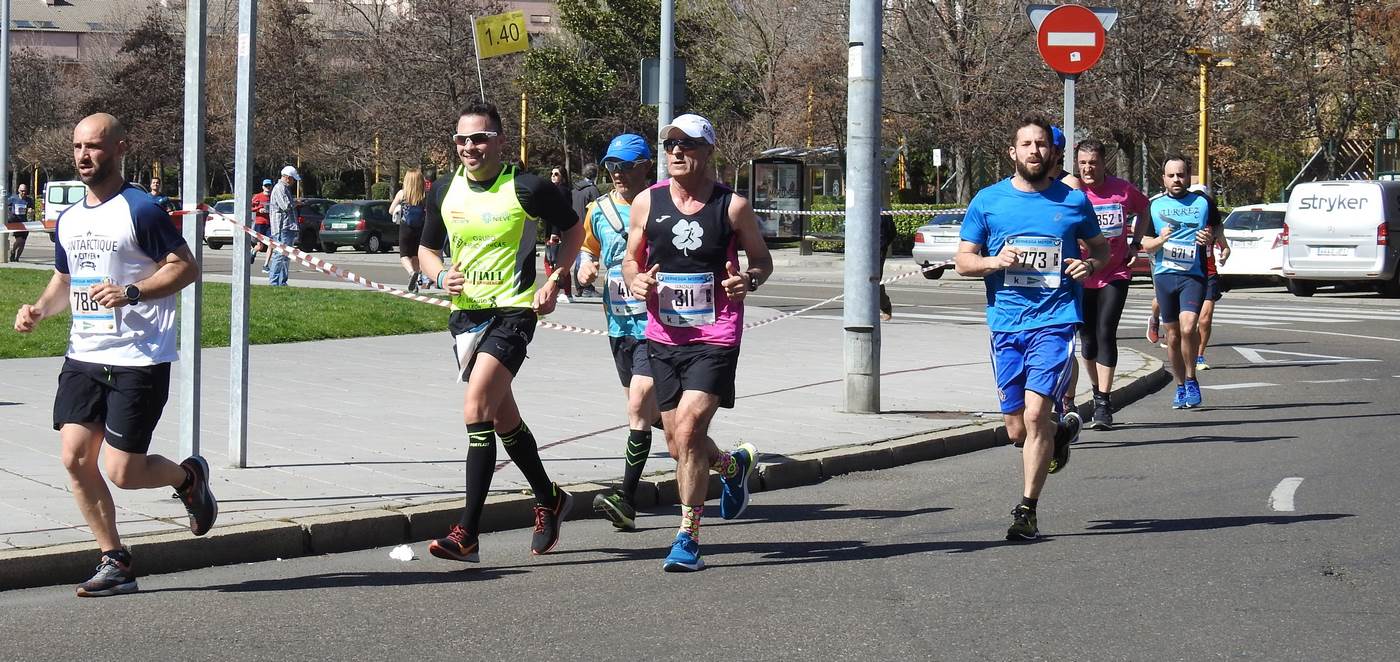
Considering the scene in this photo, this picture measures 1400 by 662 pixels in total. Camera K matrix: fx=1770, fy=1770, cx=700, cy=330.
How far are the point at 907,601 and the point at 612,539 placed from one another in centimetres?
185

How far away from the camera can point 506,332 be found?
23.0 feet

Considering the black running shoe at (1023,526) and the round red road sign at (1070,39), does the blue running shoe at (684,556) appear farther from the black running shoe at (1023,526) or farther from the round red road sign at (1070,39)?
the round red road sign at (1070,39)

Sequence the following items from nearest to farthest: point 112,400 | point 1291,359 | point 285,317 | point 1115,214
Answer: point 112,400 < point 1115,214 < point 1291,359 < point 285,317

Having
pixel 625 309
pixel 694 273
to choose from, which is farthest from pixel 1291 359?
pixel 694 273

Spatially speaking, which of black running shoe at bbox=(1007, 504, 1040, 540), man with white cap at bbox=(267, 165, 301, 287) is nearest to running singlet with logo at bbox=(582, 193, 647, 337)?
black running shoe at bbox=(1007, 504, 1040, 540)

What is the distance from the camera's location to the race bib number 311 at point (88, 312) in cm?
628

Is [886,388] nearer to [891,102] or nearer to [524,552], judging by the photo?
[524,552]

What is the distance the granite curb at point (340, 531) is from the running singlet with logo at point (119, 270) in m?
0.86

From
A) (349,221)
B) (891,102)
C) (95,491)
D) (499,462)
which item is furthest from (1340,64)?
(95,491)

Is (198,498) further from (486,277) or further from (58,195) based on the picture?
(58,195)

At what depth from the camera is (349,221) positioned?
44.7 metres

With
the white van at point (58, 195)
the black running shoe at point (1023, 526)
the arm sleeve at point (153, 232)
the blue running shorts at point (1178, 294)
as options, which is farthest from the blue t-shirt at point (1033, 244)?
the white van at point (58, 195)

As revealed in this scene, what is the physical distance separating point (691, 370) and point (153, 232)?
2.09 meters

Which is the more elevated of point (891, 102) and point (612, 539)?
point (891, 102)
